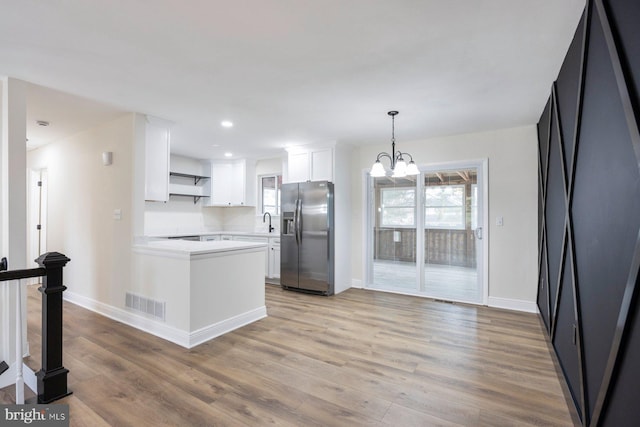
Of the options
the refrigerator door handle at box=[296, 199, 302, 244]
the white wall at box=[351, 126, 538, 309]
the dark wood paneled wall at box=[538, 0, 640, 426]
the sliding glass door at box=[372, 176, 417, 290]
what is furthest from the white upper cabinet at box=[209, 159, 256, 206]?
the dark wood paneled wall at box=[538, 0, 640, 426]

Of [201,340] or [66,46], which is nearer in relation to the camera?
[66,46]

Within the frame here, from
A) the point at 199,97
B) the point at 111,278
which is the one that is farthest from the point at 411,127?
the point at 111,278

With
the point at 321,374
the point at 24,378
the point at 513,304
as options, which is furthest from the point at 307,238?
the point at 24,378

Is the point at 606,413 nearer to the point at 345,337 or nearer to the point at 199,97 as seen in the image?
the point at 345,337

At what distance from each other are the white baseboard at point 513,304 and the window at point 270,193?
13.7 feet

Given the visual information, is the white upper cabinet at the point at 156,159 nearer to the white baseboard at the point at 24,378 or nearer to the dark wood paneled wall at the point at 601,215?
the white baseboard at the point at 24,378

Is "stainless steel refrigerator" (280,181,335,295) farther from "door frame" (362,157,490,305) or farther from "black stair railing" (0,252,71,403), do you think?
"black stair railing" (0,252,71,403)

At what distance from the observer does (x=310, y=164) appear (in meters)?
5.20

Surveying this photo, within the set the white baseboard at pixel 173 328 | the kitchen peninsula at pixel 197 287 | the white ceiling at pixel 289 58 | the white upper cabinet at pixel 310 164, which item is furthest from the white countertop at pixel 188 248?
the white upper cabinet at pixel 310 164

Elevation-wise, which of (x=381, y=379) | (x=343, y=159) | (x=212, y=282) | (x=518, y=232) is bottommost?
(x=381, y=379)

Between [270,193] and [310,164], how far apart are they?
177 cm

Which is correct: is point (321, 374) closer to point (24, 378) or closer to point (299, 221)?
point (24, 378)

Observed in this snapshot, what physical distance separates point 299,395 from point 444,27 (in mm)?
2653

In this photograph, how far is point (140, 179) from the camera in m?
3.58
